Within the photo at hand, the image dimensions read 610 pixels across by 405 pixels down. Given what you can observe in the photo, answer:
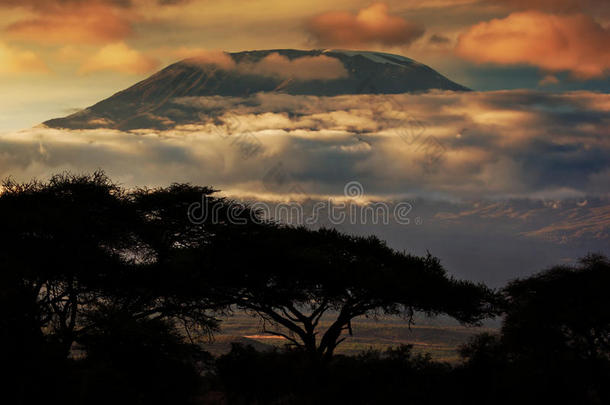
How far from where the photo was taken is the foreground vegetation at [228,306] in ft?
121

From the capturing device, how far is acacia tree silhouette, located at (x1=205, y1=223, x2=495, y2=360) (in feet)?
161

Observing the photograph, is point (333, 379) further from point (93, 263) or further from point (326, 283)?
point (93, 263)

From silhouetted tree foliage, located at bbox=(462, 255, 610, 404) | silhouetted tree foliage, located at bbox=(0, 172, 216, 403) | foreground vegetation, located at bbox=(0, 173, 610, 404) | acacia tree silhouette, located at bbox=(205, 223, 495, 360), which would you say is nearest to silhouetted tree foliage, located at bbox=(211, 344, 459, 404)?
foreground vegetation, located at bbox=(0, 173, 610, 404)

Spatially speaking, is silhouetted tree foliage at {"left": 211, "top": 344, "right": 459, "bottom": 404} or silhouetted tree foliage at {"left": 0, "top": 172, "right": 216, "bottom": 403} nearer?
silhouetted tree foliage at {"left": 211, "top": 344, "right": 459, "bottom": 404}

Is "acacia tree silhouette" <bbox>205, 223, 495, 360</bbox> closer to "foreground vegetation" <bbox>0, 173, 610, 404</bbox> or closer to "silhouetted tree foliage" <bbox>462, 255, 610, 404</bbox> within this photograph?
"foreground vegetation" <bbox>0, 173, 610, 404</bbox>

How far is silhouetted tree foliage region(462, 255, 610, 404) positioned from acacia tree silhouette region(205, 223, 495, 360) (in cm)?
421

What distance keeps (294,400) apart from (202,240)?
730 inches

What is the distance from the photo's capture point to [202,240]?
53969 millimetres

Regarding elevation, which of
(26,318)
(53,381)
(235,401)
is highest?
(26,318)

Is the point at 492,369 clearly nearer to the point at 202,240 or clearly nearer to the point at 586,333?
the point at 586,333

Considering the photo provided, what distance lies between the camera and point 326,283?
1973 inches

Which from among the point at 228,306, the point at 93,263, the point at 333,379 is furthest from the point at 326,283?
the point at 93,263

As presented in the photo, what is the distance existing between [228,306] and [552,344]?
22867mm

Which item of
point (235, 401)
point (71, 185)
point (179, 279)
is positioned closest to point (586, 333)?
point (235, 401)
